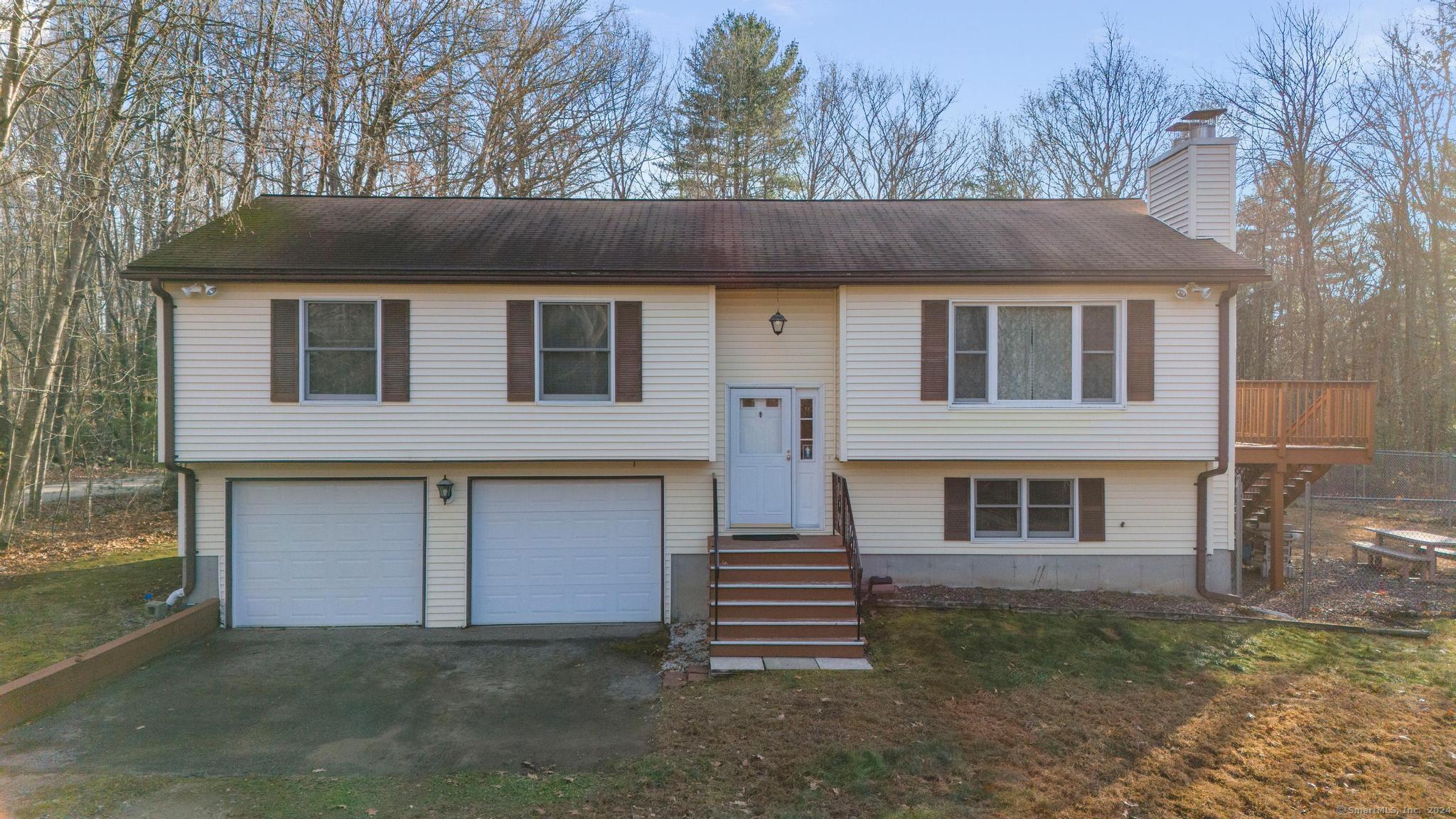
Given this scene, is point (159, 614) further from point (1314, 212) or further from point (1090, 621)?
point (1314, 212)

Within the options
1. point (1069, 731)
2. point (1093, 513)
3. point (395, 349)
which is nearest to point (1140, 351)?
point (1093, 513)

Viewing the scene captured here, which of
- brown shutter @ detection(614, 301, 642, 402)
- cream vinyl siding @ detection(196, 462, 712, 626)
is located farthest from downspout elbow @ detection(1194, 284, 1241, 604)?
brown shutter @ detection(614, 301, 642, 402)

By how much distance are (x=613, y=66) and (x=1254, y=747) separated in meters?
23.0

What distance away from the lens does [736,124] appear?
2369 centimetres

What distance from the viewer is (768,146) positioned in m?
23.8

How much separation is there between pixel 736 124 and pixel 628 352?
1644 cm

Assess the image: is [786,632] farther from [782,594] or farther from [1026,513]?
[1026,513]

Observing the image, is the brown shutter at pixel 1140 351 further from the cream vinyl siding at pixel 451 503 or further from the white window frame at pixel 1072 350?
the cream vinyl siding at pixel 451 503

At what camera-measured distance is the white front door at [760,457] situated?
10320 mm

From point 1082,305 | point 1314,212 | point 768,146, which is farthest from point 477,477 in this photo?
point 1314,212

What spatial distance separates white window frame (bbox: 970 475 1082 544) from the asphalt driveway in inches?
199

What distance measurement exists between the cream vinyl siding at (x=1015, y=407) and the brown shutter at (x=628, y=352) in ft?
→ 8.75

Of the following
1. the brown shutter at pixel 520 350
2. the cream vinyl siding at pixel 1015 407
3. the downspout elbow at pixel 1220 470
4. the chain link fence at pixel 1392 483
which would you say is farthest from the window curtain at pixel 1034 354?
the chain link fence at pixel 1392 483

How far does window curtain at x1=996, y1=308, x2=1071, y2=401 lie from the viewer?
9773 millimetres
